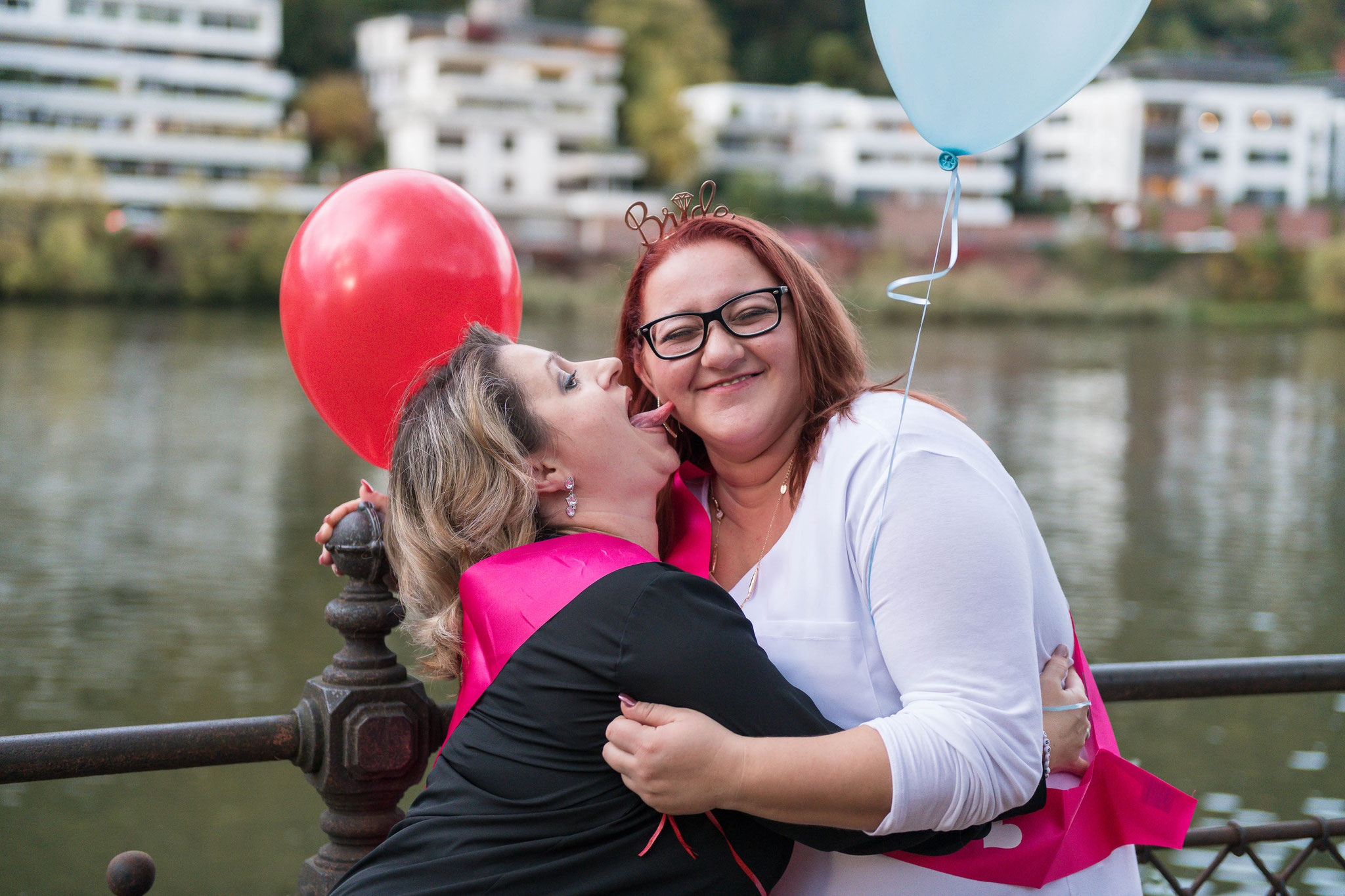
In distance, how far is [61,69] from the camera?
140ft

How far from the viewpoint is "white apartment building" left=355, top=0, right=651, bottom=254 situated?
4625 centimetres

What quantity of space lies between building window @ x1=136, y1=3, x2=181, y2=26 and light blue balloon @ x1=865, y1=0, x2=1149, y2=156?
160 feet

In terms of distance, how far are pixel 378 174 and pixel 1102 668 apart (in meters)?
1.29

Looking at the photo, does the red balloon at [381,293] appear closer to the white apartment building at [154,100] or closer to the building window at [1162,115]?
the white apartment building at [154,100]

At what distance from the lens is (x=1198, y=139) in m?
55.7

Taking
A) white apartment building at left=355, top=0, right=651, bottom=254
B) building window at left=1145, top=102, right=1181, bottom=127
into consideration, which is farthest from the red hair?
building window at left=1145, top=102, right=1181, bottom=127

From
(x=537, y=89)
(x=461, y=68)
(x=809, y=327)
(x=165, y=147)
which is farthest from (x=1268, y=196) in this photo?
(x=809, y=327)

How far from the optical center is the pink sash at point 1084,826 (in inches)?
55.0

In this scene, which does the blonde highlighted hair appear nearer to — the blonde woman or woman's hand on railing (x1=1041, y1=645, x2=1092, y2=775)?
the blonde woman

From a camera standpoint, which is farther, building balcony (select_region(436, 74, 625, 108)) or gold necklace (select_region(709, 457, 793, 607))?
building balcony (select_region(436, 74, 625, 108))

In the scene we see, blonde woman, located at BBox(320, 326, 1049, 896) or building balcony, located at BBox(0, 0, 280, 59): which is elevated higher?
building balcony, located at BBox(0, 0, 280, 59)

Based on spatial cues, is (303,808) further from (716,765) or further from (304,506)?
(304,506)

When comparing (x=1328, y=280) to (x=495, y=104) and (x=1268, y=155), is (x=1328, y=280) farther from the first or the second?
(x=495, y=104)

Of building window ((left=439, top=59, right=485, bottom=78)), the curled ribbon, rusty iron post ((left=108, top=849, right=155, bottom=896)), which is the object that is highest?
building window ((left=439, top=59, right=485, bottom=78))
